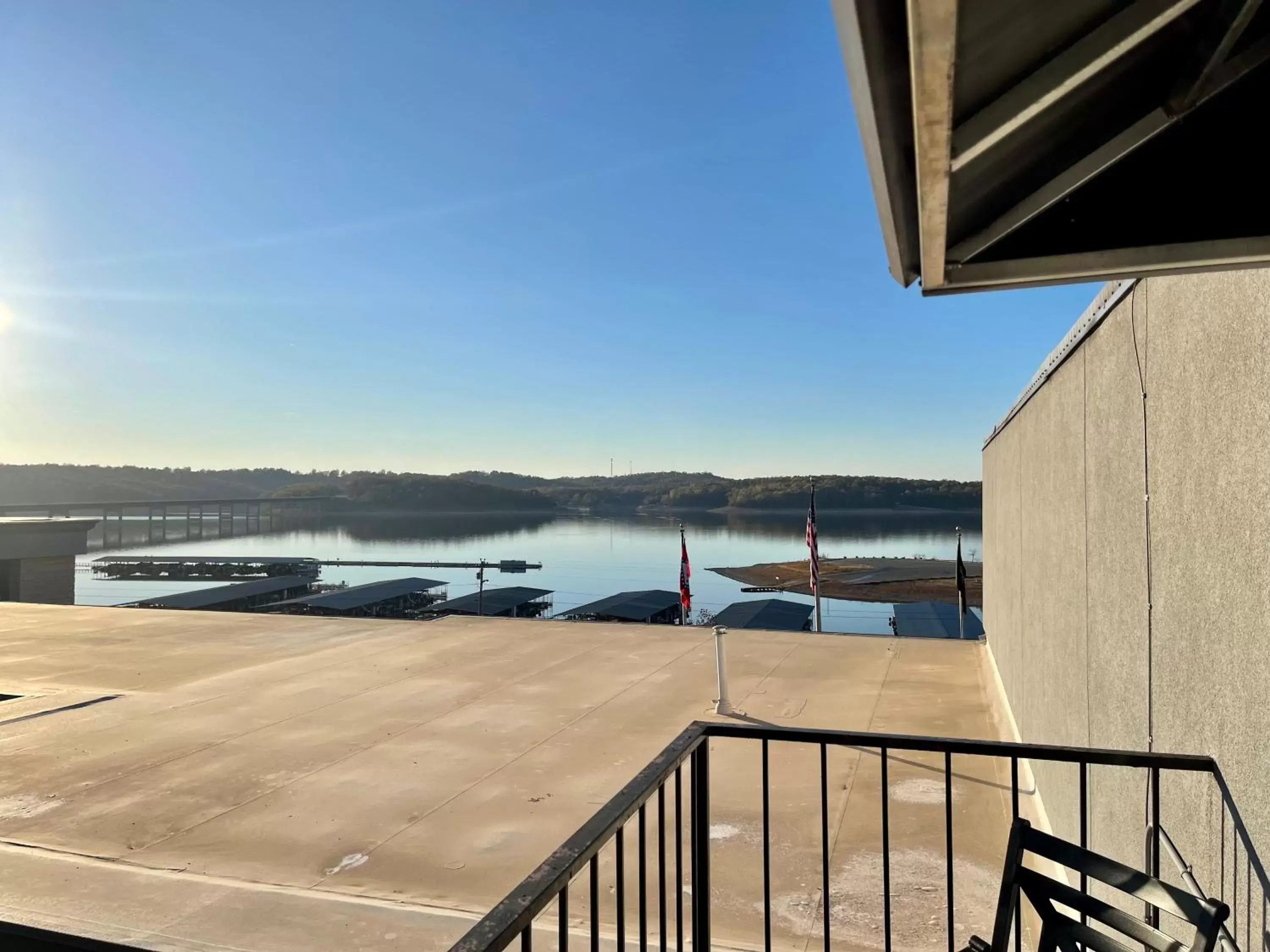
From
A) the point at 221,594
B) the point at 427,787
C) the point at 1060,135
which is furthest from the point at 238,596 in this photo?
the point at 1060,135

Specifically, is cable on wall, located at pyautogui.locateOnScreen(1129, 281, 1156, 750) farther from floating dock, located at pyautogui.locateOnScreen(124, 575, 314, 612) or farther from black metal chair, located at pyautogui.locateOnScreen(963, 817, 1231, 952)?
floating dock, located at pyautogui.locateOnScreen(124, 575, 314, 612)

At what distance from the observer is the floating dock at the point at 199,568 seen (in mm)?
43031

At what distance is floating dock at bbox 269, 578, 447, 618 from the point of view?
74.6ft

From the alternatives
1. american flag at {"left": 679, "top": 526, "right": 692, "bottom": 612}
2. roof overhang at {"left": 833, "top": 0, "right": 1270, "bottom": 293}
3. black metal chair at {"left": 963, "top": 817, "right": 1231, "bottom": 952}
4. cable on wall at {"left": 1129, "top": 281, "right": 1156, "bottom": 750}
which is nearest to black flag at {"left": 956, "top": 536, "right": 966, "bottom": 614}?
american flag at {"left": 679, "top": 526, "right": 692, "bottom": 612}

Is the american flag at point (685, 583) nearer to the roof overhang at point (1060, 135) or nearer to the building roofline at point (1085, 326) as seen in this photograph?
the building roofline at point (1085, 326)

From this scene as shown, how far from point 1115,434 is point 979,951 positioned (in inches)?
65.3

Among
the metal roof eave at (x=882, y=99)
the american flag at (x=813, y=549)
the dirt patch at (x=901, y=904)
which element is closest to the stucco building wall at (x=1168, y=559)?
the dirt patch at (x=901, y=904)

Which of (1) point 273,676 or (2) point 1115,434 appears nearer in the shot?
(2) point 1115,434

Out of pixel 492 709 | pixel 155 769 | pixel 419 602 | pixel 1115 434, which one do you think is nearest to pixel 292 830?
pixel 155 769

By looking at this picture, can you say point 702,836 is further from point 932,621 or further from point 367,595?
point 367,595

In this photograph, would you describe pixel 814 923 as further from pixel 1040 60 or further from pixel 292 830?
pixel 1040 60

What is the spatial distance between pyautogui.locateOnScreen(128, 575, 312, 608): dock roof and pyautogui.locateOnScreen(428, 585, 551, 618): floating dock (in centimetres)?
571

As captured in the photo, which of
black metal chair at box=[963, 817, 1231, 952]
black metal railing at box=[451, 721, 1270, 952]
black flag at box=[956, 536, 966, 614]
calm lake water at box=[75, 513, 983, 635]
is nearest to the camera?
black metal railing at box=[451, 721, 1270, 952]

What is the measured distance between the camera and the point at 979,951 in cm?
190
